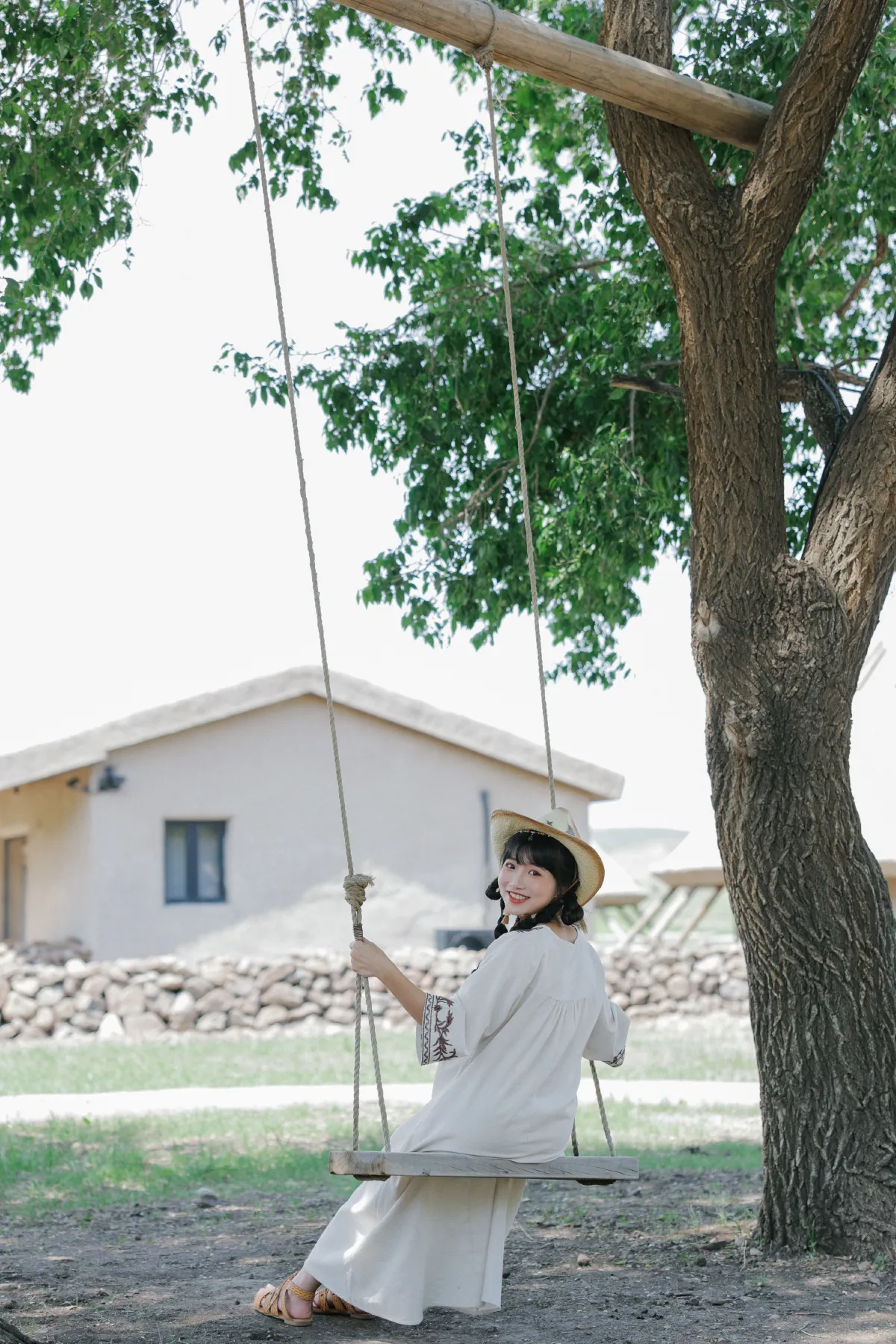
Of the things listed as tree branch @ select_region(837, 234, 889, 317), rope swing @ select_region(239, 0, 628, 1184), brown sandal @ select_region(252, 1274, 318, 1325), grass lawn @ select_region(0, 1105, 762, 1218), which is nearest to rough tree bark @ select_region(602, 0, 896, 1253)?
rope swing @ select_region(239, 0, 628, 1184)

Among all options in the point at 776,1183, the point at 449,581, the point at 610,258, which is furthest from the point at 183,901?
the point at 776,1183

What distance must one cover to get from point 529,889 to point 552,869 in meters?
0.09

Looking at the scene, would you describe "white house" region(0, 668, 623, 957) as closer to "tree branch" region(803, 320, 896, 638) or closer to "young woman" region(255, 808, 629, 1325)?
"tree branch" region(803, 320, 896, 638)

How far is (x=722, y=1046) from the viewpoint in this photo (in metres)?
14.6

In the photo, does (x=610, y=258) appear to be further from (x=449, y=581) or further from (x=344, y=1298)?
(x=344, y=1298)

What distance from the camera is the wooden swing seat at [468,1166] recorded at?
3.82 metres

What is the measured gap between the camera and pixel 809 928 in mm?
5113

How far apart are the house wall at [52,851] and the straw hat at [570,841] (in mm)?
13274

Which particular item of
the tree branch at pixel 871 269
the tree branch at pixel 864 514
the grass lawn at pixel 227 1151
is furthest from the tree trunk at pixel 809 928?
the tree branch at pixel 871 269

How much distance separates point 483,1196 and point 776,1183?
144cm

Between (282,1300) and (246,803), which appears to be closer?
(282,1300)

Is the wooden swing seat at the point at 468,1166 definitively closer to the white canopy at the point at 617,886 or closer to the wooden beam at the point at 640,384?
the wooden beam at the point at 640,384

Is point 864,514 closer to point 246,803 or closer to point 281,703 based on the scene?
point 246,803

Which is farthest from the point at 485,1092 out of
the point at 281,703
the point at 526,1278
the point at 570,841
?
the point at 281,703
